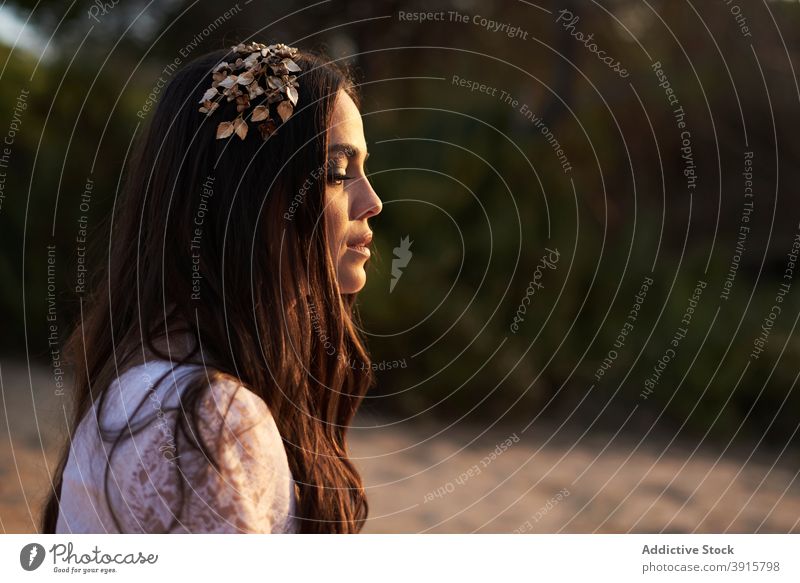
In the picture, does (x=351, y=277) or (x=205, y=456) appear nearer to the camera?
(x=205, y=456)

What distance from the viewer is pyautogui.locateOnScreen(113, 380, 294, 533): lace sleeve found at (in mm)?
1284

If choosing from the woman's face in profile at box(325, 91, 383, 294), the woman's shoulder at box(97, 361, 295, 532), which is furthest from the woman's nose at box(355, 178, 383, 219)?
the woman's shoulder at box(97, 361, 295, 532)

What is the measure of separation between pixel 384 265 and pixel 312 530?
3.84m

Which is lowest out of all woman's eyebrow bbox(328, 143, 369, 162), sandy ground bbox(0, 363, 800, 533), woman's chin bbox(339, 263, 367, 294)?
sandy ground bbox(0, 363, 800, 533)

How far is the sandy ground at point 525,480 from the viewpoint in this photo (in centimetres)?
427

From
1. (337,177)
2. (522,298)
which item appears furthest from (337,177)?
(522,298)

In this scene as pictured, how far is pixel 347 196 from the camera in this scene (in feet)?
5.55

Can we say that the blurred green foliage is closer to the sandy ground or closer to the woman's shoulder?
the sandy ground

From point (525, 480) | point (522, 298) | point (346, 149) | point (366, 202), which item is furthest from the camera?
point (522, 298)

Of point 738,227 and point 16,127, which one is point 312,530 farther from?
point 738,227

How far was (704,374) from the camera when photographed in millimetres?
5398

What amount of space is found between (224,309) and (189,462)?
275mm

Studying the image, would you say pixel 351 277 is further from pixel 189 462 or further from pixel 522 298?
pixel 522 298
